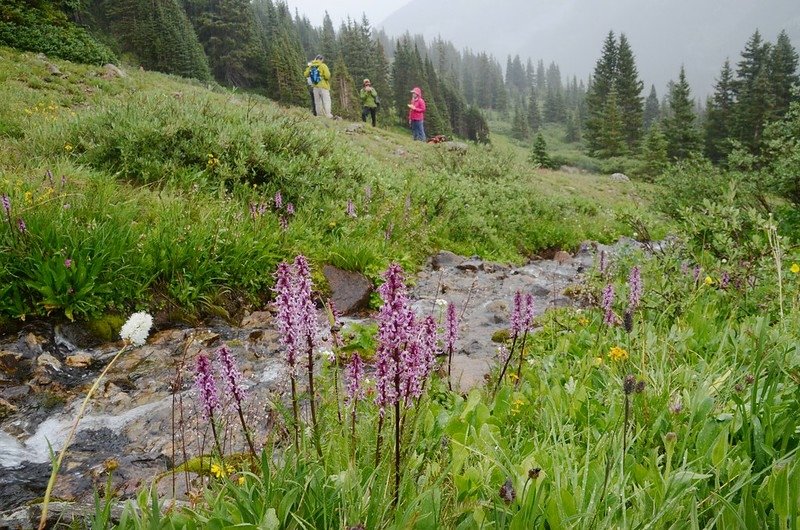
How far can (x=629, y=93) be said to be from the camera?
65875 mm

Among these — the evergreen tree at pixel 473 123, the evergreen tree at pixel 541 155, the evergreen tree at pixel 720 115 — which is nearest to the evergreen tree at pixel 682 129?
the evergreen tree at pixel 720 115

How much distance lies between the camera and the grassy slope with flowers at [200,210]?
472 cm

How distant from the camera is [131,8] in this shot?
176 feet

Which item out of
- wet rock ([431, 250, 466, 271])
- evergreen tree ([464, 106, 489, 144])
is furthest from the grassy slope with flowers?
evergreen tree ([464, 106, 489, 144])

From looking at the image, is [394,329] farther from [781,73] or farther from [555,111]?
[555,111]

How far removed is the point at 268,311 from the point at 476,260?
16.3 ft

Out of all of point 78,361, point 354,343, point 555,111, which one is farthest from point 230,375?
point 555,111

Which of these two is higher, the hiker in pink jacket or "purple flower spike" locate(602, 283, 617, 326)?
the hiker in pink jacket

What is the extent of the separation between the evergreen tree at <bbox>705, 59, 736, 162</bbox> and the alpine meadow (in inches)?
2064

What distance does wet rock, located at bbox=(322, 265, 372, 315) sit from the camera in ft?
20.5

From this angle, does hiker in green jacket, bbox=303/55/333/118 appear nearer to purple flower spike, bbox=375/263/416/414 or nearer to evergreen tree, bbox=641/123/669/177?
purple flower spike, bbox=375/263/416/414

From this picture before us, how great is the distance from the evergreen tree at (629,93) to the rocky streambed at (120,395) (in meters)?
69.4

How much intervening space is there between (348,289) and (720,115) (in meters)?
66.5

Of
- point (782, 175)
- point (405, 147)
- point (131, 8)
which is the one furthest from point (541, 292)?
point (131, 8)
